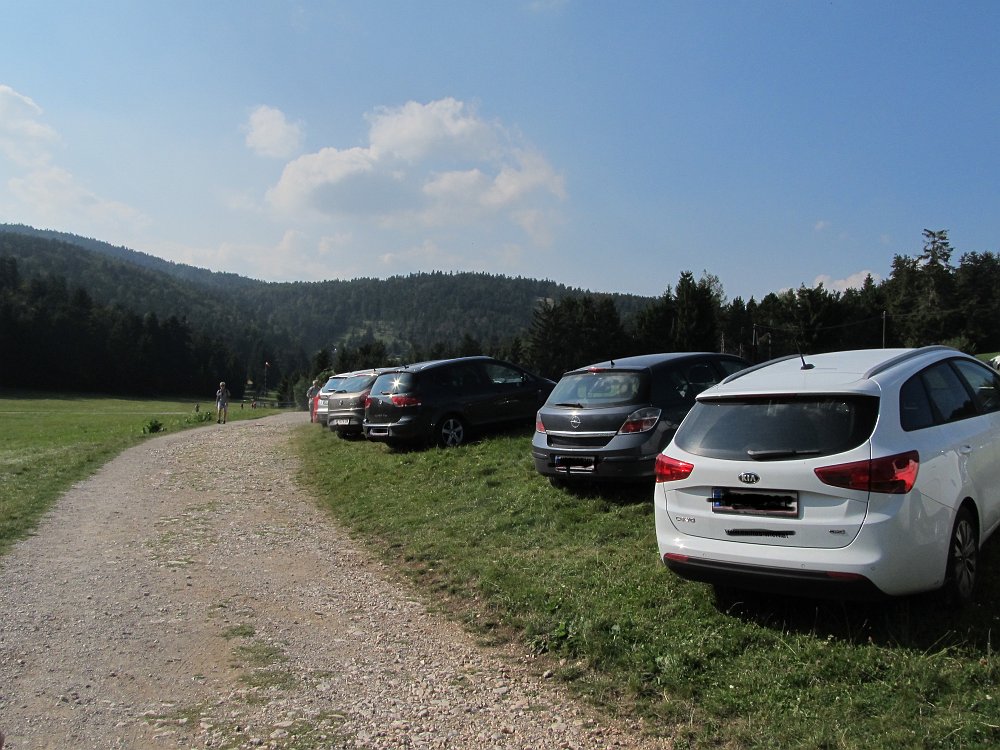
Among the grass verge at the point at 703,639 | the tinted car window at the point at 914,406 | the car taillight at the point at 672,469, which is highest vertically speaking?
the tinted car window at the point at 914,406

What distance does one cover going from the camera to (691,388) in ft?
28.4

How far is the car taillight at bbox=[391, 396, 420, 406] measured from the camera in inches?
528

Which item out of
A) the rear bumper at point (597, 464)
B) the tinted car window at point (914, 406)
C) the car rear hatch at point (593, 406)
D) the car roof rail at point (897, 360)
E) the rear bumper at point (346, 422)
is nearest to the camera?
the tinted car window at point (914, 406)

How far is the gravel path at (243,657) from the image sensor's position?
12.2ft

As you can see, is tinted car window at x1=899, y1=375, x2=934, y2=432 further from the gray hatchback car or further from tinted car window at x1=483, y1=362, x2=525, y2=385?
tinted car window at x1=483, y1=362, x2=525, y2=385

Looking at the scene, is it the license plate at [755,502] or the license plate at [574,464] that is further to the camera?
the license plate at [574,464]

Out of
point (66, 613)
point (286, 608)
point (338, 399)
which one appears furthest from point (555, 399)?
point (338, 399)

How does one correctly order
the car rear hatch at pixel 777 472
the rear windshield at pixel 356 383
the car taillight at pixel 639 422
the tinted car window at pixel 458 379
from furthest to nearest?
the rear windshield at pixel 356 383
the tinted car window at pixel 458 379
the car taillight at pixel 639 422
the car rear hatch at pixel 777 472

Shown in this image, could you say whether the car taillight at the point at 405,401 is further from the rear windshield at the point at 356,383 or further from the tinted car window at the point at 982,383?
the tinted car window at the point at 982,383

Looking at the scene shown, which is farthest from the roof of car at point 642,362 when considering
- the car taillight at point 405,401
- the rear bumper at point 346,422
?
the rear bumper at point 346,422

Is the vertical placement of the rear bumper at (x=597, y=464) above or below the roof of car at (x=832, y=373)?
below

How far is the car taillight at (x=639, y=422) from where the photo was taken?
792 centimetres

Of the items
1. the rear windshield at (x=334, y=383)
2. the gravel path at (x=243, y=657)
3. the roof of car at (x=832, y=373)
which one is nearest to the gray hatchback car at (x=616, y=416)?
the roof of car at (x=832, y=373)

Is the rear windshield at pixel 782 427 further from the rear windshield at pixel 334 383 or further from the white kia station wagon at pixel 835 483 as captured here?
the rear windshield at pixel 334 383
